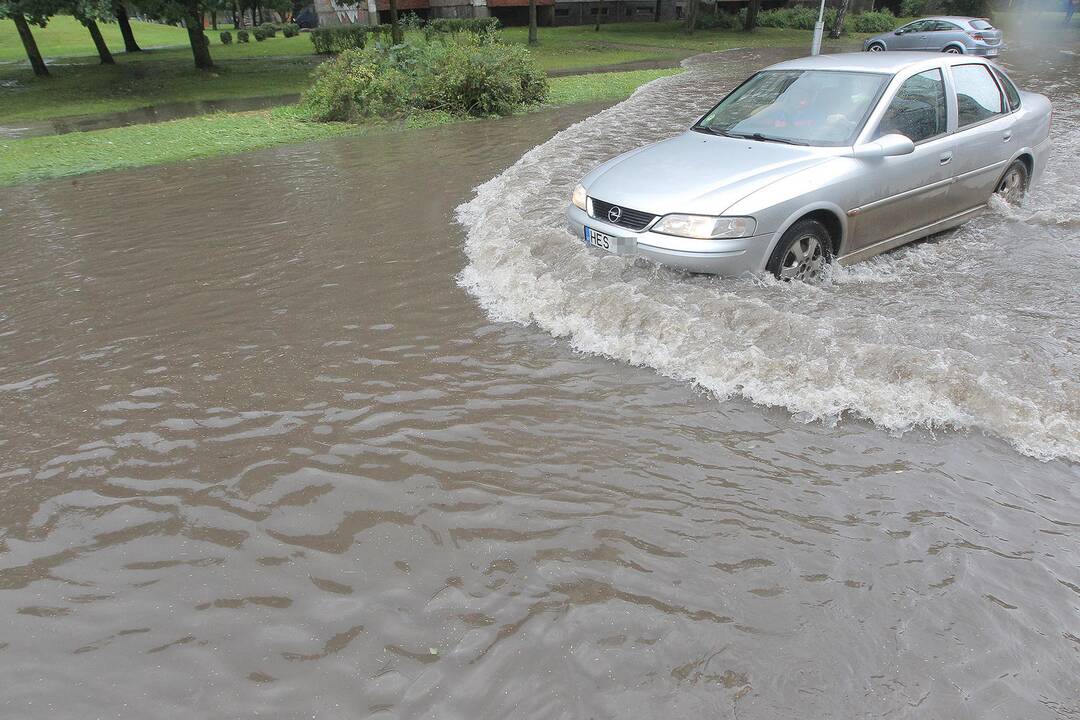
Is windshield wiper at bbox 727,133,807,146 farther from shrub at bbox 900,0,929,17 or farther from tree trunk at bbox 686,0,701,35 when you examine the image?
shrub at bbox 900,0,929,17

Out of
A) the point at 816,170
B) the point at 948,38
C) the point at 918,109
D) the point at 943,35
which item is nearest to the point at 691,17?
the point at 943,35

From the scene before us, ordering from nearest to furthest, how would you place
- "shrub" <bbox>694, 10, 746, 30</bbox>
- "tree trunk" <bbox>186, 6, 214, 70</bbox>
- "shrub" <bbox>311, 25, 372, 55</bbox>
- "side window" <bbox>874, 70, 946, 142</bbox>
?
1. "side window" <bbox>874, 70, 946, 142</bbox>
2. "tree trunk" <bbox>186, 6, 214, 70</bbox>
3. "shrub" <bbox>311, 25, 372, 55</bbox>
4. "shrub" <bbox>694, 10, 746, 30</bbox>

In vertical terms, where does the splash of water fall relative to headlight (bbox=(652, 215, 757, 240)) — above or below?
below

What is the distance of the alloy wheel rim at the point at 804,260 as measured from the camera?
17.7ft

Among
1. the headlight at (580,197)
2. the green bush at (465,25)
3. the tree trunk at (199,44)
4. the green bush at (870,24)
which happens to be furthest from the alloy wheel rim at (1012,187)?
the green bush at (870,24)

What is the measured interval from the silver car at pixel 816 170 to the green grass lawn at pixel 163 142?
935 centimetres

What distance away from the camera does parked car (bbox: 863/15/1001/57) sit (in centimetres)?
2505

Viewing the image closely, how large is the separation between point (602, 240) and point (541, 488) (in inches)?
104

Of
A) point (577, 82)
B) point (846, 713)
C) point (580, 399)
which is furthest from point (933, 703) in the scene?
point (577, 82)

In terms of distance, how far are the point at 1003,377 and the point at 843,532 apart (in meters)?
1.90

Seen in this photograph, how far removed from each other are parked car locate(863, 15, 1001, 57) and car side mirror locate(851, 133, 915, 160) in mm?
22862

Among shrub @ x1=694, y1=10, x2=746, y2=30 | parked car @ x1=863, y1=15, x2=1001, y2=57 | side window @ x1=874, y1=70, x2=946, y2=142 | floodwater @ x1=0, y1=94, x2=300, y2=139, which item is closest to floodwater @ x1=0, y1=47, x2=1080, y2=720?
side window @ x1=874, y1=70, x2=946, y2=142

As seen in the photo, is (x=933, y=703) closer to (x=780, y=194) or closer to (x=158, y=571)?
(x=158, y=571)

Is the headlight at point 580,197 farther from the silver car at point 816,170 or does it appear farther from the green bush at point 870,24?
the green bush at point 870,24
